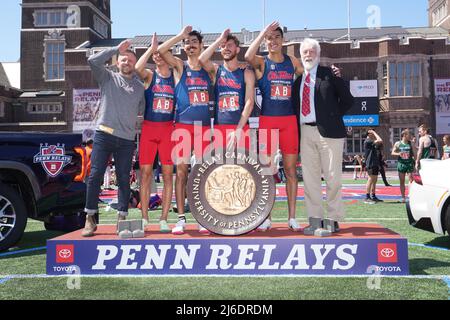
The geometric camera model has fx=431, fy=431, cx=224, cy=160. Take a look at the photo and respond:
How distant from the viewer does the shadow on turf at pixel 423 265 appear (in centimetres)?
433

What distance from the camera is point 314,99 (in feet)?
15.5

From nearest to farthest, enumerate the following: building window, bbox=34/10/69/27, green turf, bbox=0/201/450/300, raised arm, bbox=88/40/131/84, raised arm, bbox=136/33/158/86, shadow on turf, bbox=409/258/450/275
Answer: green turf, bbox=0/201/450/300
shadow on turf, bbox=409/258/450/275
raised arm, bbox=88/40/131/84
raised arm, bbox=136/33/158/86
building window, bbox=34/10/69/27

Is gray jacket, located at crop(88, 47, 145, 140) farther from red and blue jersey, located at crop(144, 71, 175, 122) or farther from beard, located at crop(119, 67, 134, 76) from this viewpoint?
red and blue jersey, located at crop(144, 71, 175, 122)

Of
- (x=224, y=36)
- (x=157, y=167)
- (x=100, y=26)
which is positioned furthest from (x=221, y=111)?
(x=100, y=26)

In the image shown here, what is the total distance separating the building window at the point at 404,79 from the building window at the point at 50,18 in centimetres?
3041

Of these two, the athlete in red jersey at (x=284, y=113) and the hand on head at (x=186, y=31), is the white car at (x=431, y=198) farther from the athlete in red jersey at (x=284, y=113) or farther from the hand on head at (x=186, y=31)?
the hand on head at (x=186, y=31)

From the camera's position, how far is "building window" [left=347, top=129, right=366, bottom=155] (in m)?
32.9

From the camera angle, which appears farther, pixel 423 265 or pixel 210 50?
pixel 210 50

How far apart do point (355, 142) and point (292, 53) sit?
27.7 feet

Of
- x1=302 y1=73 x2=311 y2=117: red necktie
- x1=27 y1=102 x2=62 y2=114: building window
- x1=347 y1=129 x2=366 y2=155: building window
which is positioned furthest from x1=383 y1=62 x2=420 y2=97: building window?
x1=302 y1=73 x2=311 y2=117: red necktie

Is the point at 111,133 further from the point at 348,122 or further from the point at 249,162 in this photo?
the point at 348,122

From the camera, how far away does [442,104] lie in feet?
108

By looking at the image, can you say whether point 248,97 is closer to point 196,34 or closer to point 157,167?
point 196,34

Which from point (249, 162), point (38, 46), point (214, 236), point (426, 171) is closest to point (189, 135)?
point (249, 162)
